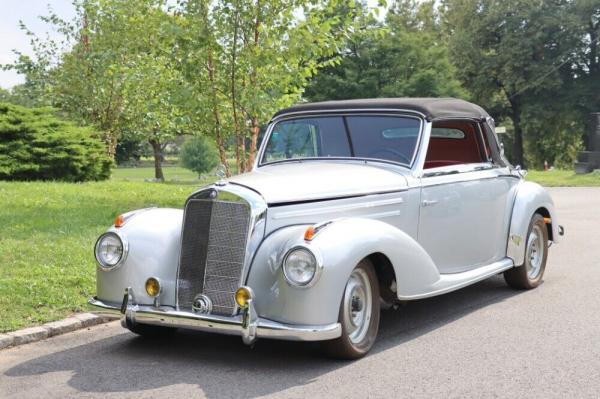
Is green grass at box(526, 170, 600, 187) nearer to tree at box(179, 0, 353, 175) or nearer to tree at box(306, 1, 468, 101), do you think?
tree at box(179, 0, 353, 175)

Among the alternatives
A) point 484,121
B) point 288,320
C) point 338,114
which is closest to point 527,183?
point 484,121

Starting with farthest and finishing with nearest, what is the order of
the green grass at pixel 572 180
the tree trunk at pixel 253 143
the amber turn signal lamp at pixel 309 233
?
1. the green grass at pixel 572 180
2. the tree trunk at pixel 253 143
3. the amber turn signal lamp at pixel 309 233

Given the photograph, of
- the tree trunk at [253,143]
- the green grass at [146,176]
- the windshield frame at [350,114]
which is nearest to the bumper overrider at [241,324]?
the windshield frame at [350,114]

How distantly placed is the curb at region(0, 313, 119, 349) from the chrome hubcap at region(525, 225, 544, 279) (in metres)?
4.23

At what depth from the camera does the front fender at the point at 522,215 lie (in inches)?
290

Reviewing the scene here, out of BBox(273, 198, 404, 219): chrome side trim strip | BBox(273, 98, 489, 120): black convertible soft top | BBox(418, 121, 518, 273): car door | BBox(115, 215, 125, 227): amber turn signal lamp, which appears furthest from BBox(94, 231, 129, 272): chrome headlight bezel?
BBox(418, 121, 518, 273): car door

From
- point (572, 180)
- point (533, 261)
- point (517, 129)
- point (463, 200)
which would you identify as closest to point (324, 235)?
point (463, 200)

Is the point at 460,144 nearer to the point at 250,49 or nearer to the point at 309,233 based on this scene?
the point at 309,233

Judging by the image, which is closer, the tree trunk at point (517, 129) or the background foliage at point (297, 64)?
the background foliage at point (297, 64)

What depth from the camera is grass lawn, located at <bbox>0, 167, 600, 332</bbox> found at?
264 inches

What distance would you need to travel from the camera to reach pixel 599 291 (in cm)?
747

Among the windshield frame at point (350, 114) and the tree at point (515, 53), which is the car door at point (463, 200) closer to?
the windshield frame at point (350, 114)

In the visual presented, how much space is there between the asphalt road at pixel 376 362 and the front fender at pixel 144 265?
18.1 inches

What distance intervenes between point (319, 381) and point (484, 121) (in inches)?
151
